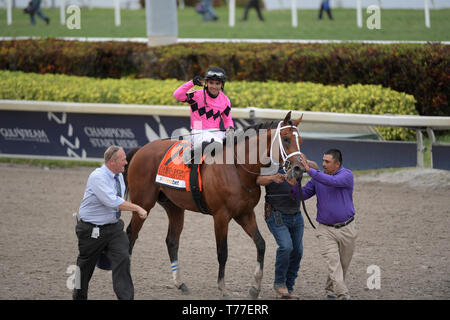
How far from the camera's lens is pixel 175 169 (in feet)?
23.0

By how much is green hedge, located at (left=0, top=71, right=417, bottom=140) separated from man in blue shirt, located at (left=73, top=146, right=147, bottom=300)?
6258mm

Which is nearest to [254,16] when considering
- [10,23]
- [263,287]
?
[10,23]

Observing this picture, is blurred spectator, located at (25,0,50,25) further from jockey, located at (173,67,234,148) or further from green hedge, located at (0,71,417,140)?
jockey, located at (173,67,234,148)

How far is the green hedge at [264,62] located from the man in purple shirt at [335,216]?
622 cm

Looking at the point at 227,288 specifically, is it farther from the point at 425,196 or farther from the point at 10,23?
the point at 10,23

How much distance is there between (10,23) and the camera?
19.3m

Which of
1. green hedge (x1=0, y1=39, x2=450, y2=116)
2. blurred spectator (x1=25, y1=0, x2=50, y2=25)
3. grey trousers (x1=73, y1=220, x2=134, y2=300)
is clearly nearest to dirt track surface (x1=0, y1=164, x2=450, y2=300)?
grey trousers (x1=73, y1=220, x2=134, y2=300)

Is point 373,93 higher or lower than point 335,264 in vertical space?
higher

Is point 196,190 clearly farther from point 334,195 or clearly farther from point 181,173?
point 334,195

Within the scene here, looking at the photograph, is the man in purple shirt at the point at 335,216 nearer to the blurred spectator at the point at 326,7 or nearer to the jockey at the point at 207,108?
the jockey at the point at 207,108

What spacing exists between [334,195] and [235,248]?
2221mm

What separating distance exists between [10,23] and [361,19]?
9.74 metres

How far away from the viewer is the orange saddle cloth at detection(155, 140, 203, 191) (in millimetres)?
6898

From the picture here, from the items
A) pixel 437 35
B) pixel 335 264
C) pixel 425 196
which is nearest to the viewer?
pixel 335 264
